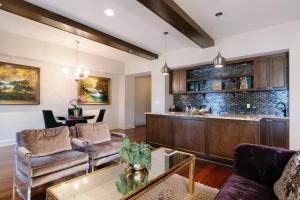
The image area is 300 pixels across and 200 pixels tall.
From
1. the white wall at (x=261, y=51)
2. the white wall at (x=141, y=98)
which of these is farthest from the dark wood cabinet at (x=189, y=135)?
the white wall at (x=141, y=98)

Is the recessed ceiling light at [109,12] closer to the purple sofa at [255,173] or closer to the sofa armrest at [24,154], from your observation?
the sofa armrest at [24,154]

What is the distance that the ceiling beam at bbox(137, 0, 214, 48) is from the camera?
2.73 m

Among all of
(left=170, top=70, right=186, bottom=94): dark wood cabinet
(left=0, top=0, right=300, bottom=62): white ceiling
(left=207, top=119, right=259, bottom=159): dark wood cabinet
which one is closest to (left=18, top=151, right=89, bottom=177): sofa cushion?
(left=207, top=119, right=259, bottom=159): dark wood cabinet

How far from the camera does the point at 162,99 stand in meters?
5.98

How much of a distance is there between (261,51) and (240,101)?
1.41 metres

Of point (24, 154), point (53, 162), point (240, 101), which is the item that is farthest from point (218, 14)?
point (24, 154)

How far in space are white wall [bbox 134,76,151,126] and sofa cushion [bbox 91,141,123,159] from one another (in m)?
5.36

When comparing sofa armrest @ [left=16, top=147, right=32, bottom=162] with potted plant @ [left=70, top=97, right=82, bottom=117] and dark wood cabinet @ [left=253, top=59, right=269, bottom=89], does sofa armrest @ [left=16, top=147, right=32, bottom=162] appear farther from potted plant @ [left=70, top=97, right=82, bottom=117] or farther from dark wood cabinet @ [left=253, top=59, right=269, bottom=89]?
dark wood cabinet @ [left=253, top=59, right=269, bottom=89]

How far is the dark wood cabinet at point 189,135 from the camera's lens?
12.3 ft

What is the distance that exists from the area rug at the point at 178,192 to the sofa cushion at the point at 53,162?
Answer: 1021 mm

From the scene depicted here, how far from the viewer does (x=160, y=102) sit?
6043mm

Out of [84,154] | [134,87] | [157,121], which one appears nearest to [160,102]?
[157,121]

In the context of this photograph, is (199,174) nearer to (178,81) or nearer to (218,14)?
(218,14)

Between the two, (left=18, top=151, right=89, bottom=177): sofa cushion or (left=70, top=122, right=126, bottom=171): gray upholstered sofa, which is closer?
(left=18, top=151, right=89, bottom=177): sofa cushion
